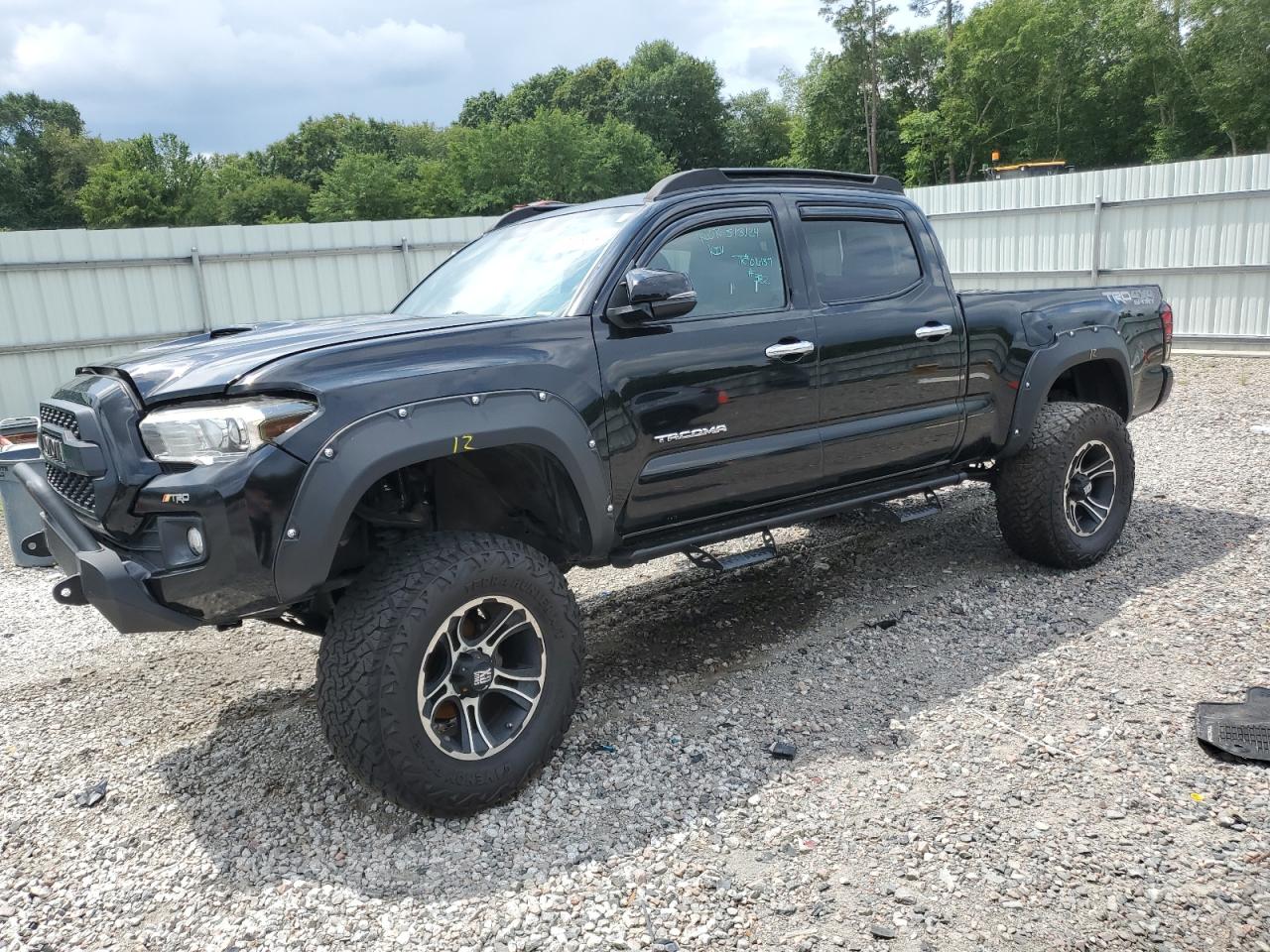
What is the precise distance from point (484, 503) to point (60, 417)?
57.7 inches

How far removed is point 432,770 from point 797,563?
3.21 metres

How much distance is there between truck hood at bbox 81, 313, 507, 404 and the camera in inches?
115

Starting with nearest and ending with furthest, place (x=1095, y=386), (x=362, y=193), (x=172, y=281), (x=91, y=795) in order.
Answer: (x=91, y=795), (x=1095, y=386), (x=172, y=281), (x=362, y=193)

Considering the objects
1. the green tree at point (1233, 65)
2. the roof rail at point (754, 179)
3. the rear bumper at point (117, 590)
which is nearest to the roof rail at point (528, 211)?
the roof rail at point (754, 179)

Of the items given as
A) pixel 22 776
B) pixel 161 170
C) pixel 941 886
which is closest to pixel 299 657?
pixel 22 776

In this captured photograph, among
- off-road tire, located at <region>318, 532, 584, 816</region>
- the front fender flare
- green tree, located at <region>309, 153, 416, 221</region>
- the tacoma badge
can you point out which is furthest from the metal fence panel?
green tree, located at <region>309, 153, 416, 221</region>

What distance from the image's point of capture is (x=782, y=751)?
3496mm

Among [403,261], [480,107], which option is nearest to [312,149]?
[480,107]

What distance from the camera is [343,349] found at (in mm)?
3027

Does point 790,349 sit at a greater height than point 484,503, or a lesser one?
greater

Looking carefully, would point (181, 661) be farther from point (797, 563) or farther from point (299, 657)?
point (797, 563)

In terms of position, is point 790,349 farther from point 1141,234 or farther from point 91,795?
point 1141,234

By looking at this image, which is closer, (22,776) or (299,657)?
(22,776)

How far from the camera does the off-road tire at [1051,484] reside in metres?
4.99
